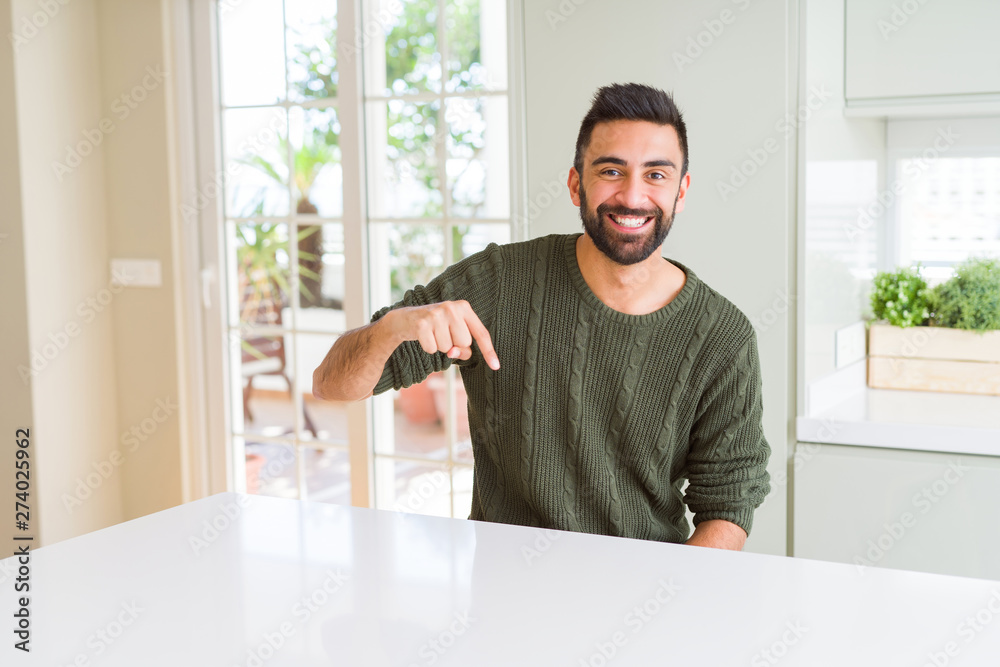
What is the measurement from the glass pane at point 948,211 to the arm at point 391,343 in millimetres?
1774

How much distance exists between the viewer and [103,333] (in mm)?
3234

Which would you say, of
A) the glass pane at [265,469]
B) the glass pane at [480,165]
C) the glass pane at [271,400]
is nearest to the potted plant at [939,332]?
the glass pane at [265,469]

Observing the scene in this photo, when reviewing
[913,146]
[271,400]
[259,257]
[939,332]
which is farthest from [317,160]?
[271,400]

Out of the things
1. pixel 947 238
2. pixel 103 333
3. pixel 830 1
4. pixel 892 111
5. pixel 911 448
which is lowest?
pixel 911 448

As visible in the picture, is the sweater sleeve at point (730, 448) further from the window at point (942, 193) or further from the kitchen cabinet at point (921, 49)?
the window at point (942, 193)

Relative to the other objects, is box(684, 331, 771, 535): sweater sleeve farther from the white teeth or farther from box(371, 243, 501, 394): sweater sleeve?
box(371, 243, 501, 394): sweater sleeve

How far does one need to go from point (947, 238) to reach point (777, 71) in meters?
0.90

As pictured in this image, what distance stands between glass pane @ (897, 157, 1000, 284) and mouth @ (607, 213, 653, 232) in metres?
1.43

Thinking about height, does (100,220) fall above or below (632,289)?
above

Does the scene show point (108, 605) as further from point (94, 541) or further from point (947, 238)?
point (947, 238)

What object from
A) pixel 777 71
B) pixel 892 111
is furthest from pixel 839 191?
pixel 777 71

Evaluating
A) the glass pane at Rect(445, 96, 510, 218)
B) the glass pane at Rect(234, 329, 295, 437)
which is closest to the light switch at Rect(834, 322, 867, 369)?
the glass pane at Rect(234, 329, 295, 437)

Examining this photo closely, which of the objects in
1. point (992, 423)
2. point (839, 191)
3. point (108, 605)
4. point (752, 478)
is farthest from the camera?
point (839, 191)

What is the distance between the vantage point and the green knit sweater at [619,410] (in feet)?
5.21
